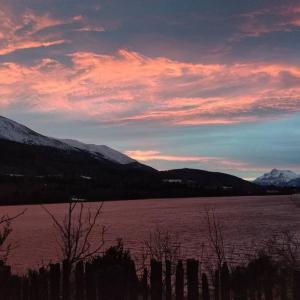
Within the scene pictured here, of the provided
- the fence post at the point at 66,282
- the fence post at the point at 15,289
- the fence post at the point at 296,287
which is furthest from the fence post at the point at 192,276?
the fence post at the point at 15,289

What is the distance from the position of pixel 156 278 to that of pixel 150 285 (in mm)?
252

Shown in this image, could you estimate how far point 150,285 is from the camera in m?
7.15

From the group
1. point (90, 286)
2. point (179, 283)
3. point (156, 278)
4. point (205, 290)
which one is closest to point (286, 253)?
point (205, 290)

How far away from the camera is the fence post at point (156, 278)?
692cm

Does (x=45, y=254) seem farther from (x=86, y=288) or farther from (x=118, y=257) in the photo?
(x=86, y=288)

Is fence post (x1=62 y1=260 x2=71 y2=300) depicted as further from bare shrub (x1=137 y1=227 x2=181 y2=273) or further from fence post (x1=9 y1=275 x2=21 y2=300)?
bare shrub (x1=137 y1=227 x2=181 y2=273)

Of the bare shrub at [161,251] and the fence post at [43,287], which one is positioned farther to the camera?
the bare shrub at [161,251]

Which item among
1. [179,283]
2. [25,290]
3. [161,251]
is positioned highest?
[179,283]

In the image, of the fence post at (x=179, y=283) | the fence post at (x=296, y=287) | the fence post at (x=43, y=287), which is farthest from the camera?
the fence post at (x=43, y=287)

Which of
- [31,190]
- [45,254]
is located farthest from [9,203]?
[45,254]

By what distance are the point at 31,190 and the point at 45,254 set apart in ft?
499

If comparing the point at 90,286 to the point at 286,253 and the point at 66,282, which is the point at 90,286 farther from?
the point at 286,253

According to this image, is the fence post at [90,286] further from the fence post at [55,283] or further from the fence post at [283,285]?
the fence post at [283,285]

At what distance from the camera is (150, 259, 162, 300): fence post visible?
6.92 m
